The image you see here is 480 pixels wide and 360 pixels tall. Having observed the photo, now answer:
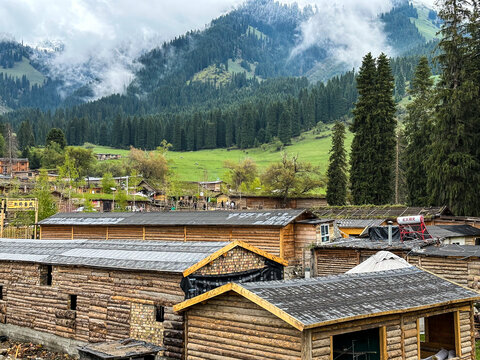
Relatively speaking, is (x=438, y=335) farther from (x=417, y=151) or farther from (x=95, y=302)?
(x=417, y=151)

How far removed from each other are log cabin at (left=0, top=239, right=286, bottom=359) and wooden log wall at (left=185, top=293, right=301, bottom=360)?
3.08 meters

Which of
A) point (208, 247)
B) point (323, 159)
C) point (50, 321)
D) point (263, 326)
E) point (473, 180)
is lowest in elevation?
point (50, 321)

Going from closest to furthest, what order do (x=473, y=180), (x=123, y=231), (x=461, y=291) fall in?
(x=461, y=291) < (x=123, y=231) < (x=473, y=180)

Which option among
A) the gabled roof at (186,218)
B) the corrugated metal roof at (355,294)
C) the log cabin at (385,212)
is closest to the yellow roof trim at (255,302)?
the corrugated metal roof at (355,294)

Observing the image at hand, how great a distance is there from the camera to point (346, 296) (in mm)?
14047

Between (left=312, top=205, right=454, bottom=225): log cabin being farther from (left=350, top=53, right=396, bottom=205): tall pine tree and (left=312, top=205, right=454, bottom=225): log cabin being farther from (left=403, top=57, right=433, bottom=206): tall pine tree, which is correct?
(left=350, top=53, right=396, bottom=205): tall pine tree

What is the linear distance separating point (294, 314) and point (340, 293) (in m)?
2.46

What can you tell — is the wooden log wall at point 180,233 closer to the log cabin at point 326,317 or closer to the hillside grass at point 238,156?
the log cabin at point 326,317

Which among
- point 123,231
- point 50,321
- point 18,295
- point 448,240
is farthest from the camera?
point 123,231

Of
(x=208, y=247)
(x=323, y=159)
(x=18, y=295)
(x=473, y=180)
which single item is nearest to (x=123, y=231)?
(x=18, y=295)

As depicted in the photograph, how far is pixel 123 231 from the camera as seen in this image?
38000 mm

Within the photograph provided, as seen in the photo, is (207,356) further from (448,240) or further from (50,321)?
(448,240)

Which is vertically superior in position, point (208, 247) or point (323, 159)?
point (323, 159)

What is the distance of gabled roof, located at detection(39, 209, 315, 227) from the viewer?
33.1 m
